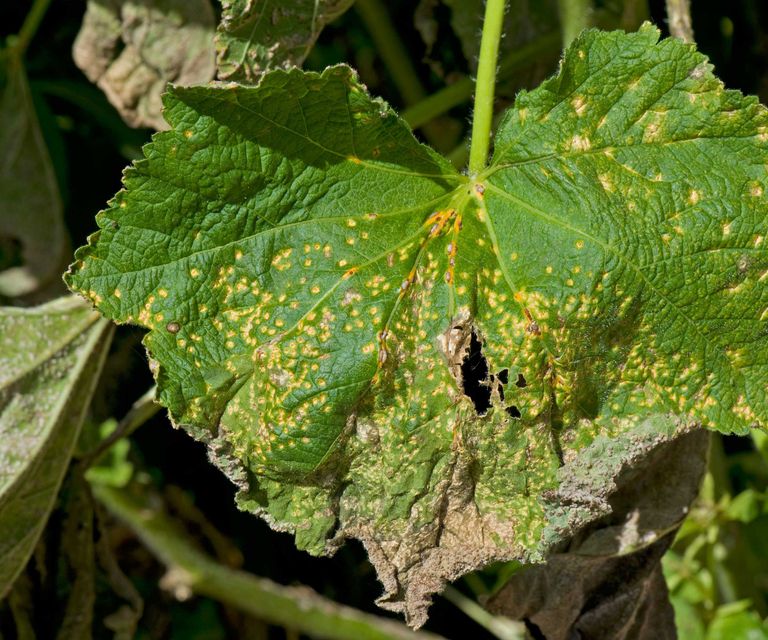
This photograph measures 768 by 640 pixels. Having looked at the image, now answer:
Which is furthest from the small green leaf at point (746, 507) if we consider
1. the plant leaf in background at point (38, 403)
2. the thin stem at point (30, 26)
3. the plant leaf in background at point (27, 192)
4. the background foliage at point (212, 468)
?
the thin stem at point (30, 26)

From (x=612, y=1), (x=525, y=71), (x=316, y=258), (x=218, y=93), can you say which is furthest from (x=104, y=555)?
(x=612, y=1)

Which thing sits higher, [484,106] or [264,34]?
[264,34]

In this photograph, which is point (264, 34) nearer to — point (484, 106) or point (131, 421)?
point (484, 106)

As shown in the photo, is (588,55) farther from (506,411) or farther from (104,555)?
(104,555)

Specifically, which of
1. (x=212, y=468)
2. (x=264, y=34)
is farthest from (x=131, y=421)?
(x=264, y=34)

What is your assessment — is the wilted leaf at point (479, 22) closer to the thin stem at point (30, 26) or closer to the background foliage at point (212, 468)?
the background foliage at point (212, 468)

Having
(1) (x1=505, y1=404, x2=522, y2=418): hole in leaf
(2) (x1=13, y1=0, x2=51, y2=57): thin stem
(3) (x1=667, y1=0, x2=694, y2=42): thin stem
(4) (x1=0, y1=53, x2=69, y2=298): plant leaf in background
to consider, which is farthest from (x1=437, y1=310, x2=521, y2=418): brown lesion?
(2) (x1=13, y1=0, x2=51, y2=57): thin stem
